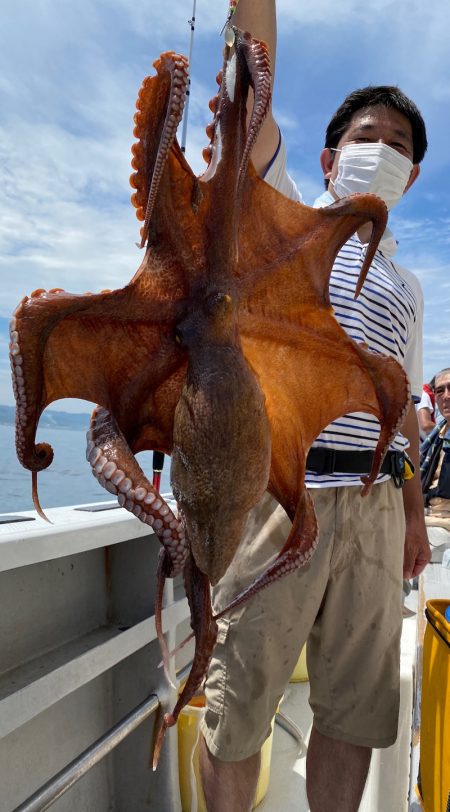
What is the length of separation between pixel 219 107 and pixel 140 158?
195mm

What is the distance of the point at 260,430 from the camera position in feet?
3.96

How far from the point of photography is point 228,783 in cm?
238

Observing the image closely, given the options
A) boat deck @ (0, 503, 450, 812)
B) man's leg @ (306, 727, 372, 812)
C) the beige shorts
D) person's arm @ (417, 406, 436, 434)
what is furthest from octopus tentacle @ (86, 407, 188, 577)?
person's arm @ (417, 406, 436, 434)

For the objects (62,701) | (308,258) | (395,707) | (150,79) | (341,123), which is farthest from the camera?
(62,701)

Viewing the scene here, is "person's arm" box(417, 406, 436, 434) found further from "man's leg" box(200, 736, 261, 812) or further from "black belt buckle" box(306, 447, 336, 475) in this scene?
"man's leg" box(200, 736, 261, 812)

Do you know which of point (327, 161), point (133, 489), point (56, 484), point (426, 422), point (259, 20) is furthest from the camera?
point (426, 422)

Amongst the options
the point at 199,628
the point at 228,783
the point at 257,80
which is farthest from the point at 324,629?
the point at 257,80

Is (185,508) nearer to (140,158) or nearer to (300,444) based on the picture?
(300,444)

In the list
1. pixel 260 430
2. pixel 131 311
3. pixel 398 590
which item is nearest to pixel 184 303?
pixel 131 311

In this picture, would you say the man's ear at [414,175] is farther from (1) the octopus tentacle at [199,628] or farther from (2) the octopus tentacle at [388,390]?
(1) the octopus tentacle at [199,628]

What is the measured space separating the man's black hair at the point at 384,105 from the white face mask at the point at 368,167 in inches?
8.5

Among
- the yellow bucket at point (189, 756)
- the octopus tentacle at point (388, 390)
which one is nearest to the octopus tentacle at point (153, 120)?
the octopus tentacle at point (388, 390)

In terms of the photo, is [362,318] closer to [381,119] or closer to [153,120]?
[381,119]

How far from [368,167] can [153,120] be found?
1.73 meters
